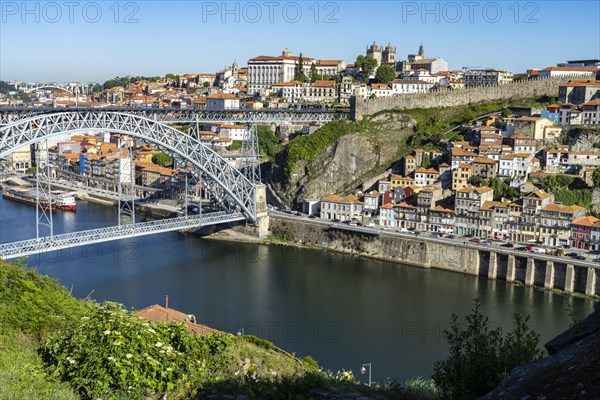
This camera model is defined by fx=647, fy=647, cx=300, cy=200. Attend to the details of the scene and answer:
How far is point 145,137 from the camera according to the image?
13.4 meters

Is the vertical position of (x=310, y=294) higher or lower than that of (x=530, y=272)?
lower

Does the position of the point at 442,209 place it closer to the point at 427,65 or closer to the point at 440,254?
the point at 440,254

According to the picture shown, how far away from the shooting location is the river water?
351 inches

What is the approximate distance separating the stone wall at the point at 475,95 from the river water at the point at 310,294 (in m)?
7.84

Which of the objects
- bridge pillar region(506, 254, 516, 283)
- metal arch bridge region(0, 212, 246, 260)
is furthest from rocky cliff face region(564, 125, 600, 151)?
metal arch bridge region(0, 212, 246, 260)

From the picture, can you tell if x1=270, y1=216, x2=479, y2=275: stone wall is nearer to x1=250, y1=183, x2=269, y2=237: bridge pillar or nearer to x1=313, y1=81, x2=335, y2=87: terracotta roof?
x1=250, y1=183, x2=269, y2=237: bridge pillar

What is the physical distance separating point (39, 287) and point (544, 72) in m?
22.5

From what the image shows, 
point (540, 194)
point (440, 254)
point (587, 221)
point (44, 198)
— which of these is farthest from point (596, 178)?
point (44, 198)

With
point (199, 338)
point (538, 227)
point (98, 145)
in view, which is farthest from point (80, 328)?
point (98, 145)

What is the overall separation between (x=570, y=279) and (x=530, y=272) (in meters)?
0.76

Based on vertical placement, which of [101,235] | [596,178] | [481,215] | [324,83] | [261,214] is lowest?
[261,214]

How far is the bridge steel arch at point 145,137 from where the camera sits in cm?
Result: 1148

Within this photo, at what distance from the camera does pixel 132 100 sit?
3400cm

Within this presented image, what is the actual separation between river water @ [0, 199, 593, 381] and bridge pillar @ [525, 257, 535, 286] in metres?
0.29
